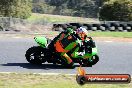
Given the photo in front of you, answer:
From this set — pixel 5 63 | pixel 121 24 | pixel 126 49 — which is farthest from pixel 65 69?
pixel 121 24

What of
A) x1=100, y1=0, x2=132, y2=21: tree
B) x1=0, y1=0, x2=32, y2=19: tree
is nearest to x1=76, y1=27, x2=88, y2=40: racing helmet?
x1=100, y1=0, x2=132, y2=21: tree

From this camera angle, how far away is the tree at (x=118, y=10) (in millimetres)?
40906

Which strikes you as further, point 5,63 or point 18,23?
point 18,23

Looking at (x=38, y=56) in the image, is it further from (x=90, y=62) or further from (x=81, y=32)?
(x=90, y=62)

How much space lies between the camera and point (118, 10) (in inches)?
1636

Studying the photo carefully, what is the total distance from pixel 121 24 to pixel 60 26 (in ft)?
15.4

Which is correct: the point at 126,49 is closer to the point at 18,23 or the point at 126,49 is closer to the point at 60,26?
the point at 60,26

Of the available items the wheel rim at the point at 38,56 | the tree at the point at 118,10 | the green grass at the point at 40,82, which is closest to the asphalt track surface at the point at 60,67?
the wheel rim at the point at 38,56

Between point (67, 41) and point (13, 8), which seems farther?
point (13, 8)

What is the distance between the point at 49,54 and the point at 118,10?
94.3 ft

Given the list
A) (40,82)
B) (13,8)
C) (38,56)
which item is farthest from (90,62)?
(13,8)

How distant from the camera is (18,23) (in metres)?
29.7

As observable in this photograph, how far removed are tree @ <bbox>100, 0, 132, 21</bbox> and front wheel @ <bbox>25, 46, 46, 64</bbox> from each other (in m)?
27.5

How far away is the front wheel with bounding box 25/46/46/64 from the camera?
1353cm
